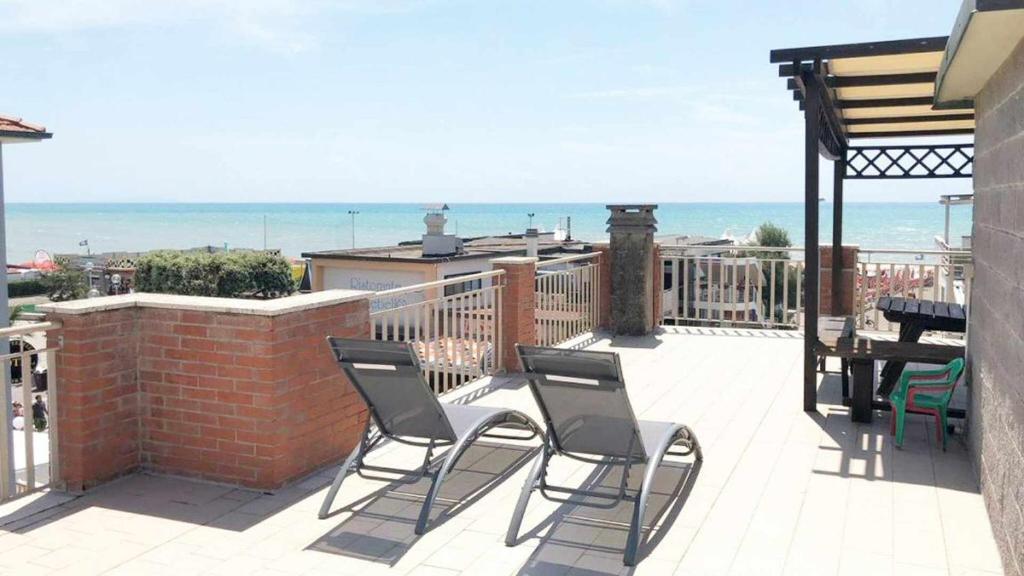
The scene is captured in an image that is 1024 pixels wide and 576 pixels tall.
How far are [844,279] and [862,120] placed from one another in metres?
2.24

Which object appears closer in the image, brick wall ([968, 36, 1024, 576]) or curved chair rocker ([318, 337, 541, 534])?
brick wall ([968, 36, 1024, 576])

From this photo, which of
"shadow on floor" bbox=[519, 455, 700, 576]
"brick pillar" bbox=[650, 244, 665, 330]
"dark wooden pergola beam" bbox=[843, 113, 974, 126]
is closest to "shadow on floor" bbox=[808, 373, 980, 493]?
"shadow on floor" bbox=[519, 455, 700, 576]

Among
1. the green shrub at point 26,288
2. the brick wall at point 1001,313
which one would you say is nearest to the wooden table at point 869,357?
the brick wall at point 1001,313

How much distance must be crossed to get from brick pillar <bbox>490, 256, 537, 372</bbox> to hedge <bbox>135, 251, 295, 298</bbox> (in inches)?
1218

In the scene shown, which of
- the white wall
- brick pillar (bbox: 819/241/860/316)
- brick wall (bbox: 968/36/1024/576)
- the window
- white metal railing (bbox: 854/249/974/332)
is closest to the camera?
brick wall (bbox: 968/36/1024/576)

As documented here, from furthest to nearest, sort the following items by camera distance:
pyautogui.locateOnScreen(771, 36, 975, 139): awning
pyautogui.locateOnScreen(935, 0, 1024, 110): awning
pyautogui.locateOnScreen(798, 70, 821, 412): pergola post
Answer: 1. pyautogui.locateOnScreen(798, 70, 821, 412): pergola post
2. pyautogui.locateOnScreen(771, 36, 975, 139): awning
3. pyautogui.locateOnScreen(935, 0, 1024, 110): awning

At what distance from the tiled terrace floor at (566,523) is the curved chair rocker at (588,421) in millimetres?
215

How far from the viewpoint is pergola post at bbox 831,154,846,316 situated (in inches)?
393

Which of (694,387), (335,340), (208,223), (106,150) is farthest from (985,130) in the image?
(208,223)

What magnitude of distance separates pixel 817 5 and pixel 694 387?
11.1 metres

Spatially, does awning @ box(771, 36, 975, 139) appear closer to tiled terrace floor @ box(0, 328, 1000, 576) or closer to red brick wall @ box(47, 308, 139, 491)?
tiled terrace floor @ box(0, 328, 1000, 576)

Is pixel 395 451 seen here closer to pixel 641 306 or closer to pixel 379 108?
pixel 641 306

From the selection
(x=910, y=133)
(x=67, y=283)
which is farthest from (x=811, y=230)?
(x=67, y=283)

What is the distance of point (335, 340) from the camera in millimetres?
4176
